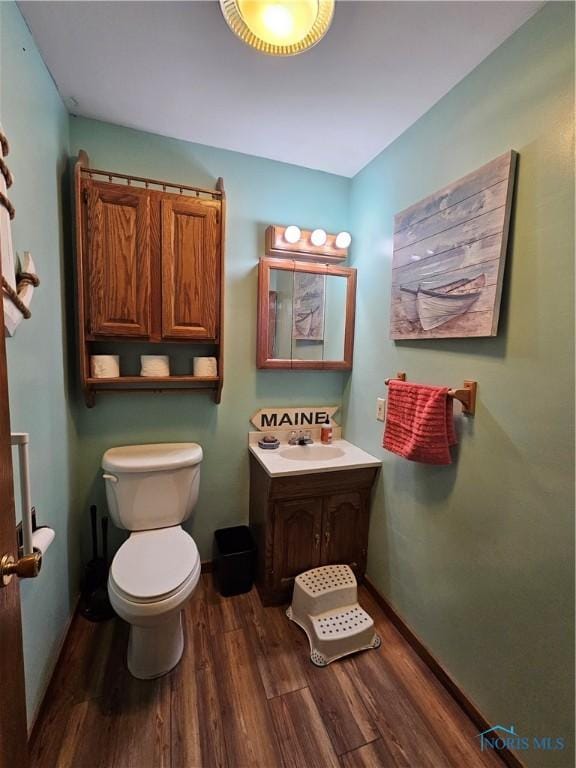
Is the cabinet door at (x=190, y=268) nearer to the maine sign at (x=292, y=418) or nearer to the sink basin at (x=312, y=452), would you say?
the maine sign at (x=292, y=418)

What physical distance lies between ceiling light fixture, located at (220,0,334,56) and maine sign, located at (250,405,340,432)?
5.37ft

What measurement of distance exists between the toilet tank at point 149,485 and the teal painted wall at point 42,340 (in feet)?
0.69

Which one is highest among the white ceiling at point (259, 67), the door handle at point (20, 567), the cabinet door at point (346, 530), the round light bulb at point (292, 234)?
the white ceiling at point (259, 67)

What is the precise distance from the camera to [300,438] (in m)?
2.11

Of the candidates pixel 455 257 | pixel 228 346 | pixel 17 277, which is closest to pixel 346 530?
pixel 228 346

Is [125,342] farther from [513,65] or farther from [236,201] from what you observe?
[513,65]

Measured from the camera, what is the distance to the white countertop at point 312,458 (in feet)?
5.62

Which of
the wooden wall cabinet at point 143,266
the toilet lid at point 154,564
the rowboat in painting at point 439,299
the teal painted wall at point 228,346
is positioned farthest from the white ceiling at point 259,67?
the toilet lid at point 154,564

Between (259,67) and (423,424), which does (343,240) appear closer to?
(259,67)

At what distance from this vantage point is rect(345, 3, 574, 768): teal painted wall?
99 centimetres

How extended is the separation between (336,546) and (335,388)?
0.98 m

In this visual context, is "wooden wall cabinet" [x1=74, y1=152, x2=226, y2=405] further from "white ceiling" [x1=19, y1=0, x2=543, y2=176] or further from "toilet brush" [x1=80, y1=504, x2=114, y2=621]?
"toilet brush" [x1=80, y1=504, x2=114, y2=621]

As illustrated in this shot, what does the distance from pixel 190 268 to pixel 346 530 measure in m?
1.68

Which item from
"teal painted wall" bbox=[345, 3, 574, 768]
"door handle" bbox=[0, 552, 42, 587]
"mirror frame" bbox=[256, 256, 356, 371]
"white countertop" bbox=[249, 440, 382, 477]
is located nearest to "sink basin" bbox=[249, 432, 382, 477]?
"white countertop" bbox=[249, 440, 382, 477]
